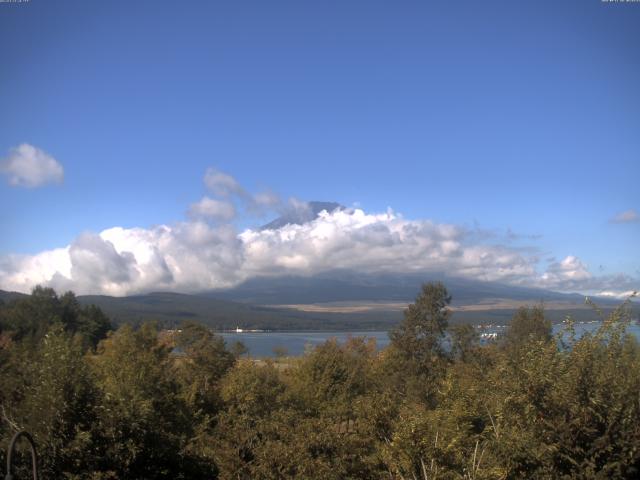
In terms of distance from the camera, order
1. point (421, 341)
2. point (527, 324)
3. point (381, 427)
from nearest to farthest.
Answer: point (381, 427)
point (421, 341)
point (527, 324)

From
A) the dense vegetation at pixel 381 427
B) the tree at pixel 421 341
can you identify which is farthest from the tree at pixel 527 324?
the dense vegetation at pixel 381 427

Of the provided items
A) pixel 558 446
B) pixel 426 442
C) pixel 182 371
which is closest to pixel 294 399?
pixel 182 371

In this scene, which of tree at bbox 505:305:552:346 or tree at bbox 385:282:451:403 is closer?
tree at bbox 385:282:451:403

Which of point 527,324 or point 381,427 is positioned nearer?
point 381,427

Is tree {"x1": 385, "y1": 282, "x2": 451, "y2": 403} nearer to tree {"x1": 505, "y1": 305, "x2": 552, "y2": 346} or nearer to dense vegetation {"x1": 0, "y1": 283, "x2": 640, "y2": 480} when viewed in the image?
tree {"x1": 505, "y1": 305, "x2": 552, "y2": 346}

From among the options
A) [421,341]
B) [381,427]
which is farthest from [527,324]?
[381,427]

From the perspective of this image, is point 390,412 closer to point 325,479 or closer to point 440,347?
point 325,479

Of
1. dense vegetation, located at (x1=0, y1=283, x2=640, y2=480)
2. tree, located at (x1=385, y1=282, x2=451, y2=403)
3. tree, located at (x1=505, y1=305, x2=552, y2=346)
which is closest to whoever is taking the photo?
dense vegetation, located at (x1=0, y1=283, x2=640, y2=480)

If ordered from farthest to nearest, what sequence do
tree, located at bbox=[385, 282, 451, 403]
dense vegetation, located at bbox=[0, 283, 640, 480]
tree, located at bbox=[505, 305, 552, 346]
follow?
1. tree, located at bbox=[505, 305, 552, 346]
2. tree, located at bbox=[385, 282, 451, 403]
3. dense vegetation, located at bbox=[0, 283, 640, 480]

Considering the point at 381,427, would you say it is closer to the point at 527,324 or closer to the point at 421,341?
the point at 421,341

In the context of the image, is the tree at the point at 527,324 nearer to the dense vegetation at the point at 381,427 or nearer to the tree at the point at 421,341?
the tree at the point at 421,341

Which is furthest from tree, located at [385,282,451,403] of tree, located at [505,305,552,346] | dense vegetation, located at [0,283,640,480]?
dense vegetation, located at [0,283,640,480]

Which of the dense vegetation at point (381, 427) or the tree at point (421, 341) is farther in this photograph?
the tree at point (421, 341)

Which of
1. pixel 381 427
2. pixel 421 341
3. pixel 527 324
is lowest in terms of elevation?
pixel 421 341
